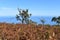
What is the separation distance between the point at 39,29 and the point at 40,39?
41 cm

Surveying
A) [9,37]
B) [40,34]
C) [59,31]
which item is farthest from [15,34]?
[59,31]

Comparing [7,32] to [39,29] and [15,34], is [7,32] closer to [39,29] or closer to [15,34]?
[15,34]

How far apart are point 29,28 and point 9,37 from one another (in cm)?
79

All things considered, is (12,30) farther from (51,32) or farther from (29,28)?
(51,32)

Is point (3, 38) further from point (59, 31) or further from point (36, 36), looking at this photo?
point (59, 31)

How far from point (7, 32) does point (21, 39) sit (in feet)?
1.39

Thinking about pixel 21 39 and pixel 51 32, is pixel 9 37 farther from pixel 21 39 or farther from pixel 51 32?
pixel 51 32

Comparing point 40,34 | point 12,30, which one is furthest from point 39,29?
point 12,30

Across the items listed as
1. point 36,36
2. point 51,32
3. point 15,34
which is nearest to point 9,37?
point 15,34

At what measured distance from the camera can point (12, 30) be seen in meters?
6.48

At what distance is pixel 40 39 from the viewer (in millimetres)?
6031

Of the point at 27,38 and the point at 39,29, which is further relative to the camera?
the point at 39,29

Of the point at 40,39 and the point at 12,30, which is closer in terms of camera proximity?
the point at 40,39

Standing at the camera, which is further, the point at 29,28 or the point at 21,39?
the point at 29,28
